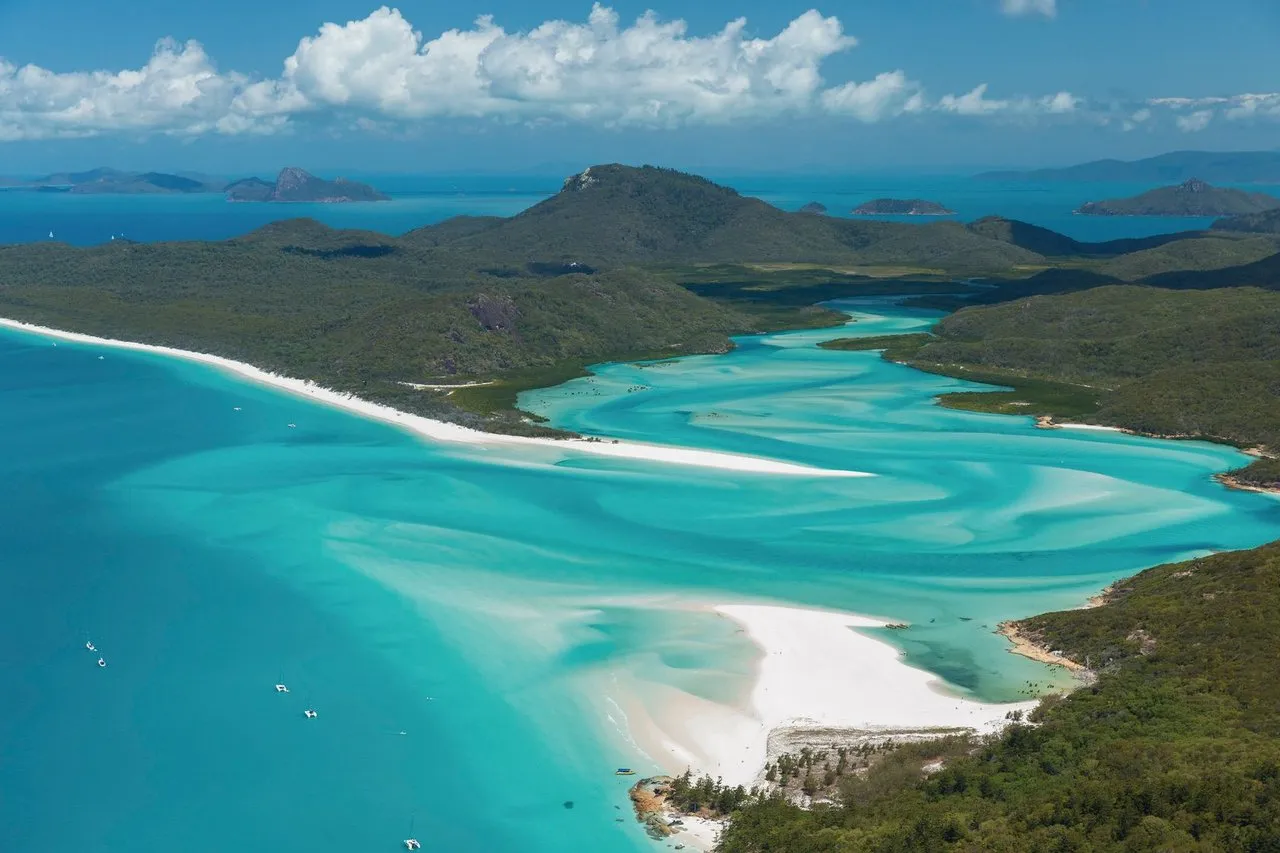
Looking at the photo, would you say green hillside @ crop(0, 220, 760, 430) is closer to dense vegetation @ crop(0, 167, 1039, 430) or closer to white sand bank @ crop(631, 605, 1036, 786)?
dense vegetation @ crop(0, 167, 1039, 430)

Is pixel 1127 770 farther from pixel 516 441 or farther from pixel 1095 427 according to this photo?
pixel 1095 427

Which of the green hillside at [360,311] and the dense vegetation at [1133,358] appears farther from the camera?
the green hillside at [360,311]

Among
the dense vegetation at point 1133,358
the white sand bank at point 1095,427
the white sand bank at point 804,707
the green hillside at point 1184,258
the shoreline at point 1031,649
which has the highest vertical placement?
the green hillside at point 1184,258

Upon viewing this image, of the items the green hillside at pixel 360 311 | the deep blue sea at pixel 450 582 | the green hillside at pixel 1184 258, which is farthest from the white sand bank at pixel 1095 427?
the green hillside at pixel 1184 258

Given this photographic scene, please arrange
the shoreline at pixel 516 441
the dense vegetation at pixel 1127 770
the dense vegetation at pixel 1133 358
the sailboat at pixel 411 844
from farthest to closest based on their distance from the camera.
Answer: the dense vegetation at pixel 1133 358 → the shoreline at pixel 516 441 → the sailboat at pixel 411 844 → the dense vegetation at pixel 1127 770

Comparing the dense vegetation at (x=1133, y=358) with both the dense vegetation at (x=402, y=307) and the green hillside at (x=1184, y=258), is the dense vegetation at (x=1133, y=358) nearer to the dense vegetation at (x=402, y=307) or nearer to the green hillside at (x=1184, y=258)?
the dense vegetation at (x=402, y=307)

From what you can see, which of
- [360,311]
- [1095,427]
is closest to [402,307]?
[360,311]

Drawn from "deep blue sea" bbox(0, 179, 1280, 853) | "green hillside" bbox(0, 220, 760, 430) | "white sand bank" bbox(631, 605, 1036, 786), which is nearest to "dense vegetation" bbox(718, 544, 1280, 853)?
"white sand bank" bbox(631, 605, 1036, 786)
